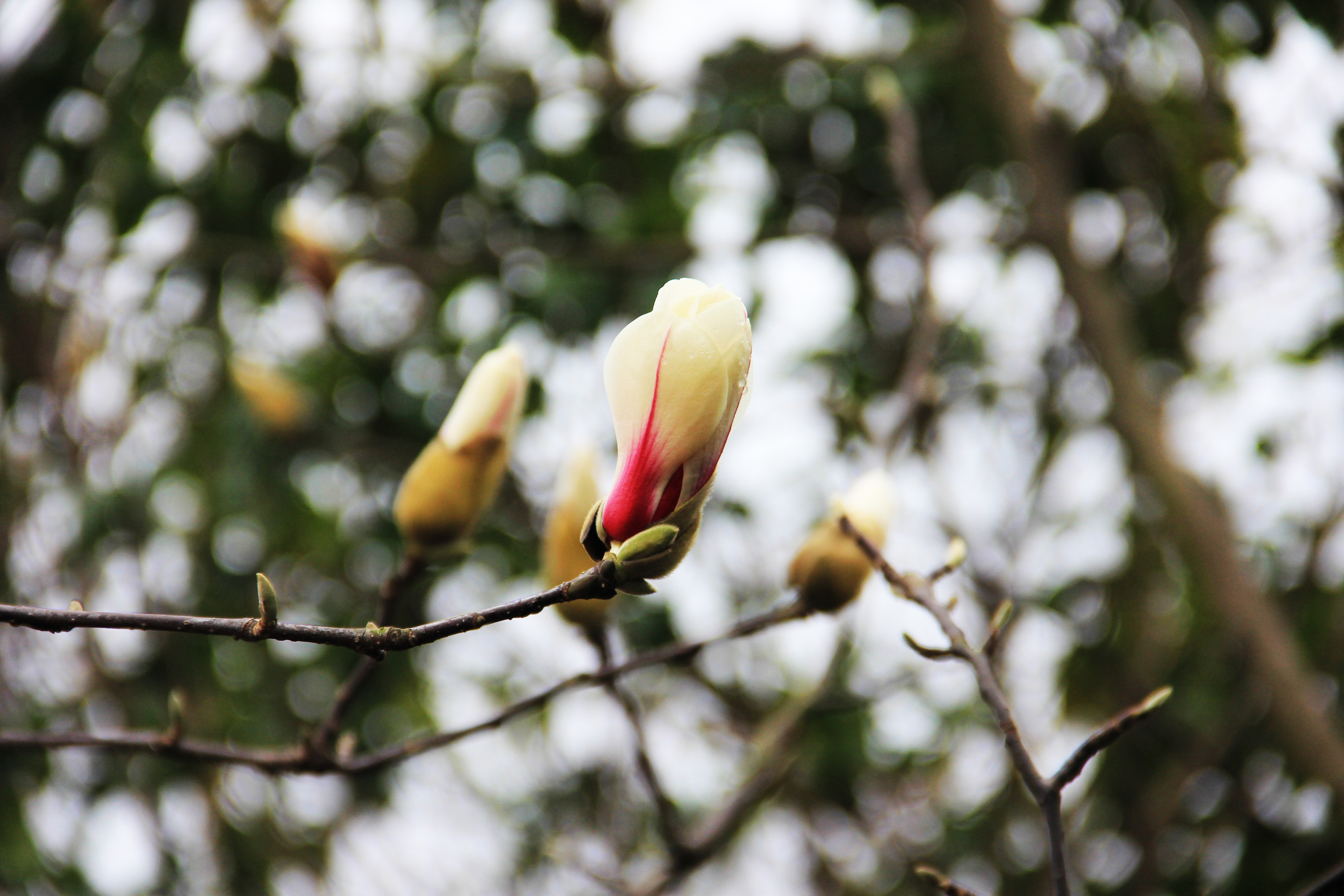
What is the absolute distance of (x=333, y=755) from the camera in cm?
62

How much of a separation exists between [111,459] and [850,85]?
120cm

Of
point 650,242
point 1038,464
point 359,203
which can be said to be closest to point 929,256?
point 650,242

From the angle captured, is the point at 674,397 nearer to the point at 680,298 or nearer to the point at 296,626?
the point at 680,298

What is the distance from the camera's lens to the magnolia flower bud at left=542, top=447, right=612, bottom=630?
66 centimetres

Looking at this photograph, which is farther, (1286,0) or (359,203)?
(359,203)

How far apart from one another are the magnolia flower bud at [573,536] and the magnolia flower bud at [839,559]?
131mm

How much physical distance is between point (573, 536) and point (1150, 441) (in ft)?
2.68

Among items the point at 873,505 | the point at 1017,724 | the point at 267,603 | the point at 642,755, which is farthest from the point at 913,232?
the point at 267,603

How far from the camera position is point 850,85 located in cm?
135

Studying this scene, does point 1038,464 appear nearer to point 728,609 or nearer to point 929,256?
point 728,609

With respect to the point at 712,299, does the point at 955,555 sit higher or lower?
lower

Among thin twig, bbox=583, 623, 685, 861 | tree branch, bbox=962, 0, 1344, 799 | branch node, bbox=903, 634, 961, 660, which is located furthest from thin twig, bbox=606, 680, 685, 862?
tree branch, bbox=962, 0, 1344, 799

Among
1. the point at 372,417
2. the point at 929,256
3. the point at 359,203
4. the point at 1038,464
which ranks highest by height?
the point at 929,256

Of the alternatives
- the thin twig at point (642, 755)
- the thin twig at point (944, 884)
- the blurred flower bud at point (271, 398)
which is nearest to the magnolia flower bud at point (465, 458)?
the thin twig at point (642, 755)
